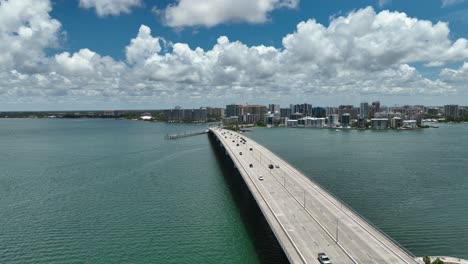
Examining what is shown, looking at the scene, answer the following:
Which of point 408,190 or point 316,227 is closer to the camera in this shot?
point 316,227

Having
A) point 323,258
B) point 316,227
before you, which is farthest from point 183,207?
point 323,258

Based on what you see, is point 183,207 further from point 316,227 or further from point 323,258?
point 323,258

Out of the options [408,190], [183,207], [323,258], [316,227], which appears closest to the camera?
[323,258]

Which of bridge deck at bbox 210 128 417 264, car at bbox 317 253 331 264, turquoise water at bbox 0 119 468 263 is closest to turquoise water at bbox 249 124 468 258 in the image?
turquoise water at bbox 0 119 468 263

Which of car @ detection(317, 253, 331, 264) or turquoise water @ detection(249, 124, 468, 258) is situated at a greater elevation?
car @ detection(317, 253, 331, 264)

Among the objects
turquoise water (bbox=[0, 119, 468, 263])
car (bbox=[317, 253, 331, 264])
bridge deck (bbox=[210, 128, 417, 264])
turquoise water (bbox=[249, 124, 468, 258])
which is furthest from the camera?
turquoise water (bbox=[249, 124, 468, 258])

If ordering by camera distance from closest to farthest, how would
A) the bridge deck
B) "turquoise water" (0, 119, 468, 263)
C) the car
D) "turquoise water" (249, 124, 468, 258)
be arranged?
the car < the bridge deck < "turquoise water" (0, 119, 468, 263) < "turquoise water" (249, 124, 468, 258)

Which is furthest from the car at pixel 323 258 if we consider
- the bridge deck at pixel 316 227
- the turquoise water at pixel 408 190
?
the turquoise water at pixel 408 190

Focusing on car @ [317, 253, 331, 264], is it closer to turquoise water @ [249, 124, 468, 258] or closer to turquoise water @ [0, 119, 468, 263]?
turquoise water @ [0, 119, 468, 263]

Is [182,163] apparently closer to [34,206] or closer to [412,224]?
[34,206]
